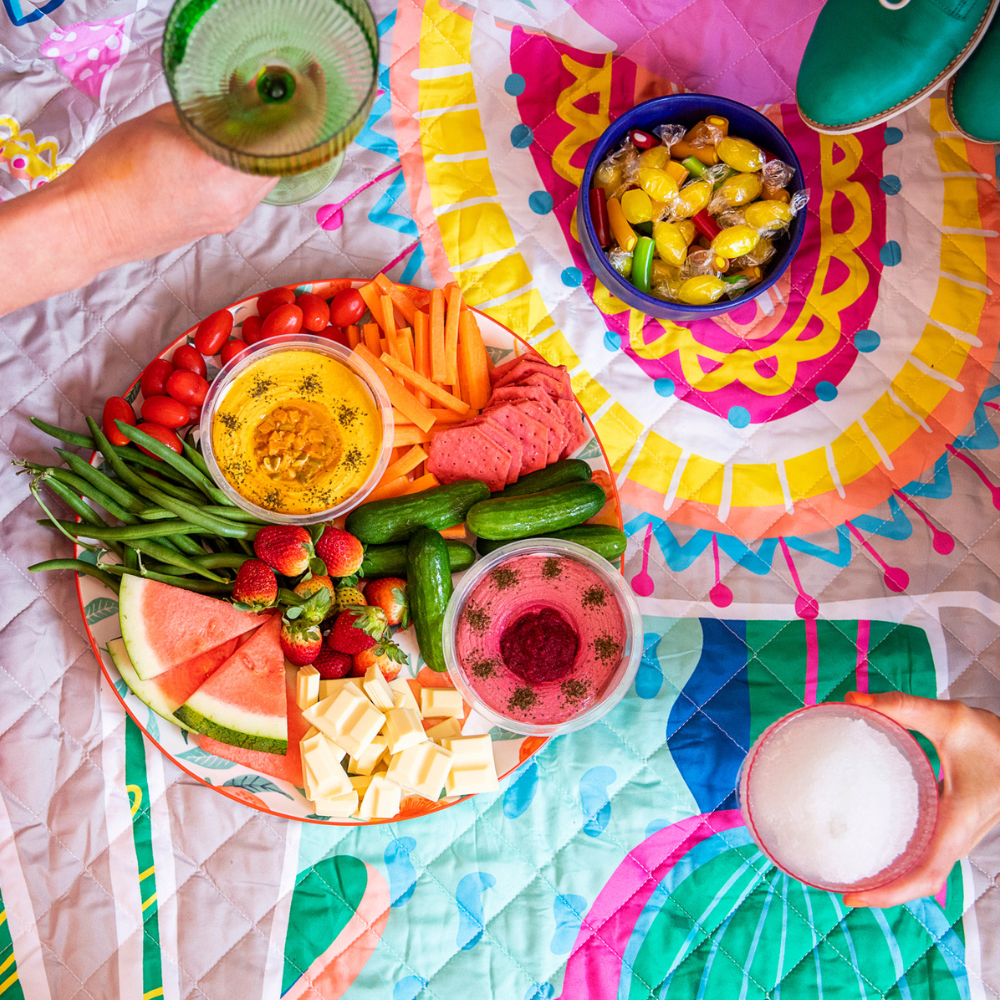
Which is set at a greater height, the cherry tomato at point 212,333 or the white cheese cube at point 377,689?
the cherry tomato at point 212,333

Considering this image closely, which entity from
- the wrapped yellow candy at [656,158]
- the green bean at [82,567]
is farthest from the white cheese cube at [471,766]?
the wrapped yellow candy at [656,158]

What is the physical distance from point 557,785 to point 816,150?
1311mm

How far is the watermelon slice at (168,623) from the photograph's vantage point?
3.88ft

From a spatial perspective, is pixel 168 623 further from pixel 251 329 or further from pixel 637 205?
pixel 637 205

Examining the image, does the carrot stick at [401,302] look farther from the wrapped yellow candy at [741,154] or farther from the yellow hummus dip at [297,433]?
the wrapped yellow candy at [741,154]

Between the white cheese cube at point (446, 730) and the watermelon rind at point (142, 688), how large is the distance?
0.38 metres

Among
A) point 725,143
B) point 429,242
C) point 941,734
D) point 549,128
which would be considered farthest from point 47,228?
point 941,734

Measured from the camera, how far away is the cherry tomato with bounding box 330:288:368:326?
52.9 inches

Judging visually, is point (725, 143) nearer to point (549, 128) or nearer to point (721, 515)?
point (549, 128)

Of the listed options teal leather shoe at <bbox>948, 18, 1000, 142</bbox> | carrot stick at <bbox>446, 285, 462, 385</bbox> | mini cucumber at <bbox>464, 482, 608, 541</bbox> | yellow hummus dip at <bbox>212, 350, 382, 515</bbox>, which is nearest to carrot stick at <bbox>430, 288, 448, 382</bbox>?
carrot stick at <bbox>446, 285, 462, 385</bbox>

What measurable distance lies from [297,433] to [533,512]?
0.43 meters

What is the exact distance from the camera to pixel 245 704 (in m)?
1.21

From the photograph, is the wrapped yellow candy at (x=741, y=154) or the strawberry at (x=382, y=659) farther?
the wrapped yellow candy at (x=741, y=154)

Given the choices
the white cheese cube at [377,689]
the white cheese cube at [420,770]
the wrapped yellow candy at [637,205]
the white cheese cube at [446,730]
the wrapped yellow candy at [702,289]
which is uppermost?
the wrapped yellow candy at [637,205]
